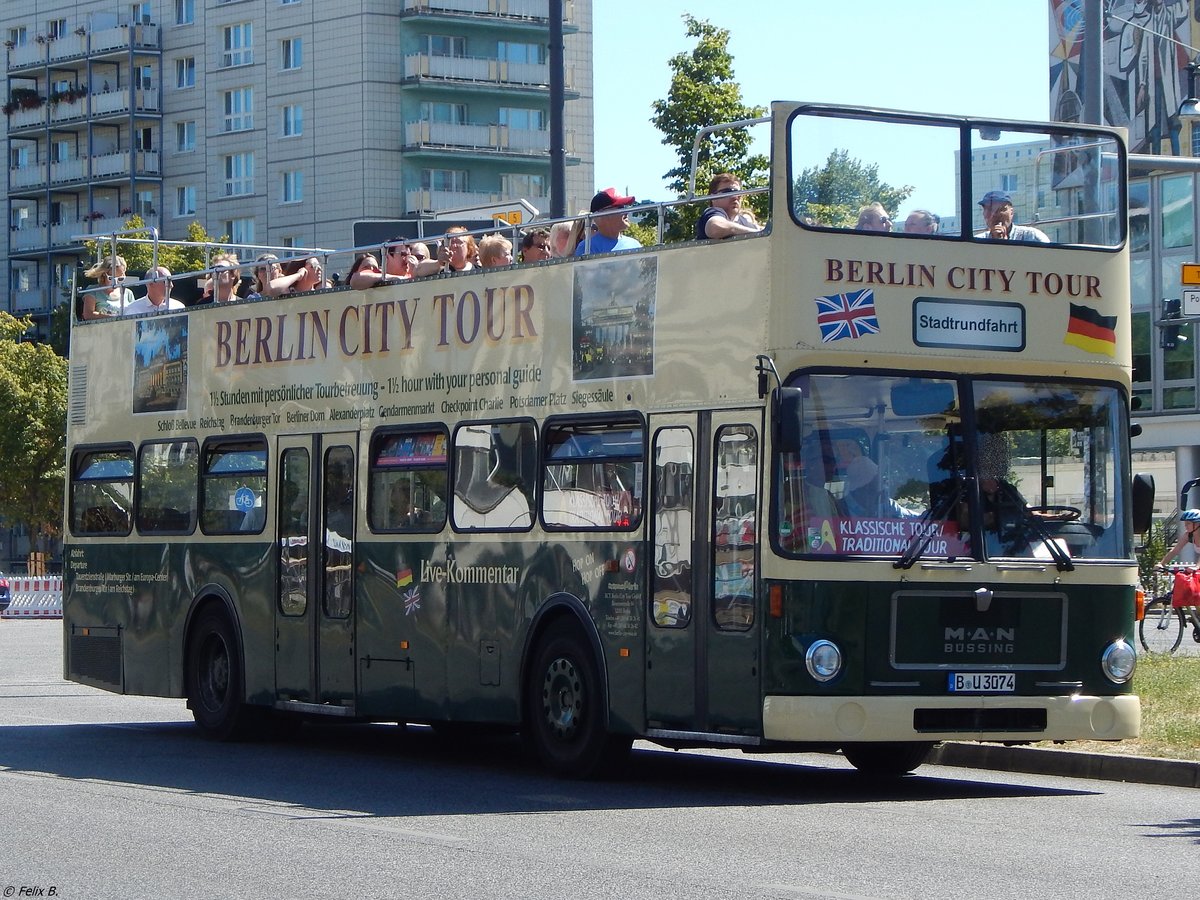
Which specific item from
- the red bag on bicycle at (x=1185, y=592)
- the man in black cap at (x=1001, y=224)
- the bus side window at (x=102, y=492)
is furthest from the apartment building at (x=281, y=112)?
the man in black cap at (x=1001, y=224)

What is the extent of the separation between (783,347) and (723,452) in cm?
80

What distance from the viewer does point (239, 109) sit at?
78375mm

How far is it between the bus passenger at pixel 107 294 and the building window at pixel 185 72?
6257cm

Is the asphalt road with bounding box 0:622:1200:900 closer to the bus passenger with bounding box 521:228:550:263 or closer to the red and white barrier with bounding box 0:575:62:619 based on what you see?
the bus passenger with bounding box 521:228:550:263

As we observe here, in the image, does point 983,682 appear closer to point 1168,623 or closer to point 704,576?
point 704,576

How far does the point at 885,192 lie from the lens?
1324cm

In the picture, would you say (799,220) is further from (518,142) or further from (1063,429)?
(518,142)

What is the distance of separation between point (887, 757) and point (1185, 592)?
11662 mm

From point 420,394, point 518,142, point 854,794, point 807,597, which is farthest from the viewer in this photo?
point 518,142

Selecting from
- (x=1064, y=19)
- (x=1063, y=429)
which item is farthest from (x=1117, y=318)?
(x=1064, y=19)

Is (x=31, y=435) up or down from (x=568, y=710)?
up

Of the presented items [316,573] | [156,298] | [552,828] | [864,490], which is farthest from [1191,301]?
[552,828]

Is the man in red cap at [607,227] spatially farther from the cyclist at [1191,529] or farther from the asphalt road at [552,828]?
the cyclist at [1191,529]

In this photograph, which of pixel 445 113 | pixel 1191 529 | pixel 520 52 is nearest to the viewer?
pixel 1191 529
